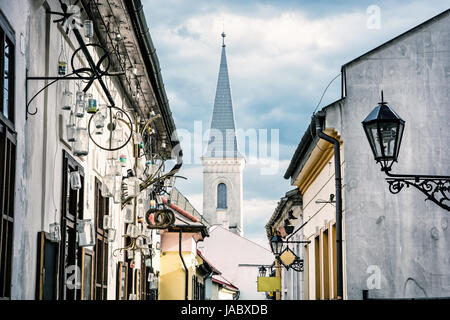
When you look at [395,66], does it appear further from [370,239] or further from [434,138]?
[370,239]

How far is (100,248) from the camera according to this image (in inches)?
478

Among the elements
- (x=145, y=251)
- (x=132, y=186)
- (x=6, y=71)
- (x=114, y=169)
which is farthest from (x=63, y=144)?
(x=145, y=251)

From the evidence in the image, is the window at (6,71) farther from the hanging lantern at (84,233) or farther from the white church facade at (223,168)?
the white church facade at (223,168)

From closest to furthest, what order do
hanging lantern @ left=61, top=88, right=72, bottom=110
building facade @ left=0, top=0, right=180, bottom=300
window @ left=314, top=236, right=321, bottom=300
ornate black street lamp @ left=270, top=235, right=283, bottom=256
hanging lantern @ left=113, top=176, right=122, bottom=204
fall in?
building facade @ left=0, top=0, right=180, bottom=300, hanging lantern @ left=61, top=88, right=72, bottom=110, hanging lantern @ left=113, top=176, right=122, bottom=204, window @ left=314, top=236, right=321, bottom=300, ornate black street lamp @ left=270, top=235, right=283, bottom=256

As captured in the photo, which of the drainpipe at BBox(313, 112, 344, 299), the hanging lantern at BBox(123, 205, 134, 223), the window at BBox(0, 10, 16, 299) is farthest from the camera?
the hanging lantern at BBox(123, 205, 134, 223)

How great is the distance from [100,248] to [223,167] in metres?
97.3

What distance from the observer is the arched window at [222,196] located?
10731 cm

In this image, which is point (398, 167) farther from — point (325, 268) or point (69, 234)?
point (69, 234)

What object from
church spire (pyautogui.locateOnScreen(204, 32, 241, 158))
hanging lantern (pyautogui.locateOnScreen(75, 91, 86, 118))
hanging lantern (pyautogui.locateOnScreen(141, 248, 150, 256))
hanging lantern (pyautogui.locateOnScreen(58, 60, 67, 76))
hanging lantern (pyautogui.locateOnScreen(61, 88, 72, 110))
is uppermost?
church spire (pyautogui.locateOnScreen(204, 32, 241, 158))

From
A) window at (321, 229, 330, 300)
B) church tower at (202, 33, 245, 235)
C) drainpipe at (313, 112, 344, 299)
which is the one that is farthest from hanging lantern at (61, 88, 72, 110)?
church tower at (202, 33, 245, 235)

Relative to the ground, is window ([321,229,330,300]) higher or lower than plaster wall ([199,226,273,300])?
lower

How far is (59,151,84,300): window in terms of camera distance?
8.84 metres

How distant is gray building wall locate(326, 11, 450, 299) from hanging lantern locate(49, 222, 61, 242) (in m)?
5.83

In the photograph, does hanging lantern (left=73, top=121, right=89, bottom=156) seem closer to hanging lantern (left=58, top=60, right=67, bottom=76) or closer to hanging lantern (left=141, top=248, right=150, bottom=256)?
hanging lantern (left=58, top=60, right=67, bottom=76)
